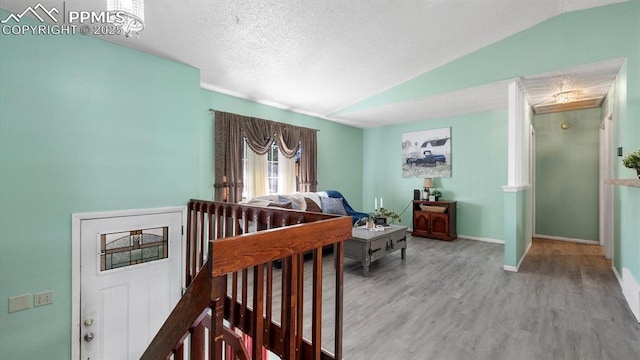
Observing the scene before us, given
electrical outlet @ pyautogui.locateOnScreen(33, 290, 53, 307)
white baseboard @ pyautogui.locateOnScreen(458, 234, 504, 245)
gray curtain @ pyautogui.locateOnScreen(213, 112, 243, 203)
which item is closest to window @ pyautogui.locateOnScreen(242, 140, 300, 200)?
gray curtain @ pyautogui.locateOnScreen(213, 112, 243, 203)

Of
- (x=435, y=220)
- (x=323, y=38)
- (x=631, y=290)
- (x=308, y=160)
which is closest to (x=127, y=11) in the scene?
(x=323, y=38)

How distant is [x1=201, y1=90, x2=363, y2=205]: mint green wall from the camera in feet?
15.0

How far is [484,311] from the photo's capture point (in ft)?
8.42

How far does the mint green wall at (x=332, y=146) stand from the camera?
4580mm

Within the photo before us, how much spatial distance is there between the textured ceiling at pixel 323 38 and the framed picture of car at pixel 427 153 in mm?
1284

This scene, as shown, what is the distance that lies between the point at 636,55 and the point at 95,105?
5.37m

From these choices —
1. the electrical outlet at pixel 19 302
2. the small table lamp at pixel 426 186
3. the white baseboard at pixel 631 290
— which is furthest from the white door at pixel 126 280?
the small table lamp at pixel 426 186

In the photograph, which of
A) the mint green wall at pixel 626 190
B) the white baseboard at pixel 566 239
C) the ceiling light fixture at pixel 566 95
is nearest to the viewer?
the mint green wall at pixel 626 190

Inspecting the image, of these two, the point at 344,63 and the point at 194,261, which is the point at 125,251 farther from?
the point at 344,63

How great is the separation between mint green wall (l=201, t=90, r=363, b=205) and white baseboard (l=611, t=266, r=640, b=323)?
14.9ft

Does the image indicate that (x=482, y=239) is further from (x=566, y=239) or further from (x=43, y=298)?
(x=43, y=298)

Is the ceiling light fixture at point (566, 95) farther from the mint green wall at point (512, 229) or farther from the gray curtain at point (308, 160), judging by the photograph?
the gray curtain at point (308, 160)

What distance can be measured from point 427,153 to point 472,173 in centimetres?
102

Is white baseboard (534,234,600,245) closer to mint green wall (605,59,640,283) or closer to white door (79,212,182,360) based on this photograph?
mint green wall (605,59,640,283)
